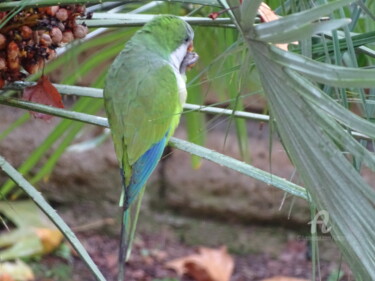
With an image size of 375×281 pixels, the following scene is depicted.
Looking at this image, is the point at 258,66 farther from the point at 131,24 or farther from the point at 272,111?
the point at 131,24

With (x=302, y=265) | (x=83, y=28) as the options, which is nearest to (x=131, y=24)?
(x=83, y=28)

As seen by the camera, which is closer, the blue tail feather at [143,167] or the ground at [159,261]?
the blue tail feather at [143,167]

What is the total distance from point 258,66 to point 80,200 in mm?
1830

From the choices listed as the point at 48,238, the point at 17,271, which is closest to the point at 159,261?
the point at 48,238

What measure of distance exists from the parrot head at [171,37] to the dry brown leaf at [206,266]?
3.69 ft

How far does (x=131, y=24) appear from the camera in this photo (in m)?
0.95

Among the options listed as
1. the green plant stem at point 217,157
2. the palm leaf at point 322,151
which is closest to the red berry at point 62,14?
the green plant stem at point 217,157

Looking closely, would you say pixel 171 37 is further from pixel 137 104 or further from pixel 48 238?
pixel 48 238

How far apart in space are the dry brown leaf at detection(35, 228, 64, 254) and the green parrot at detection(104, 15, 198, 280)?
1170 millimetres

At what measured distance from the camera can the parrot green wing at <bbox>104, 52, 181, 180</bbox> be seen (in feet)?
3.04

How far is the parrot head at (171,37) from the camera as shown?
978 millimetres

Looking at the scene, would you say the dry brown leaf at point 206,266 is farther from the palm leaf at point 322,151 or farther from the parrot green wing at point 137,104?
the palm leaf at point 322,151

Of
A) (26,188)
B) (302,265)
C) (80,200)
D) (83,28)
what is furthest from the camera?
(80,200)

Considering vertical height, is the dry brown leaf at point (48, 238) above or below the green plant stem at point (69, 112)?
below
